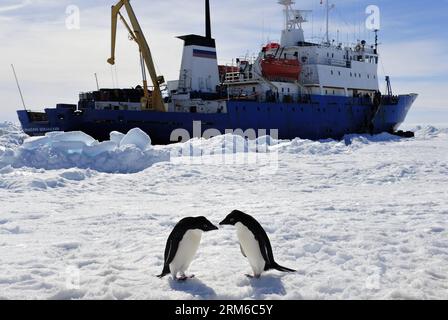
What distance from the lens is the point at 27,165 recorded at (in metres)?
13.1

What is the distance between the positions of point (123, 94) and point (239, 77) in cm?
804

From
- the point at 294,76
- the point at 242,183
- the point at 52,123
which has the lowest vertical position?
the point at 242,183

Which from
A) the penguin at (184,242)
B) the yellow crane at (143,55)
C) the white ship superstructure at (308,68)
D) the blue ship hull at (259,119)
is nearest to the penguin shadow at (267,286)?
the penguin at (184,242)

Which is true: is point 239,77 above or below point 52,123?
above

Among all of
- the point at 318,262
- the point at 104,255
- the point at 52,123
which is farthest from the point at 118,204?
the point at 52,123

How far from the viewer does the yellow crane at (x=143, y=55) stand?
22.9m

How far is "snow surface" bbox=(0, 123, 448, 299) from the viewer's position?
3.73m

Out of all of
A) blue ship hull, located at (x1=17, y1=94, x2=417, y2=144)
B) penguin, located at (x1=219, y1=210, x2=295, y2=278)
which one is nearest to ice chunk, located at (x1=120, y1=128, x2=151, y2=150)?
blue ship hull, located at (x1=17, y1=94, x2=417, y2=144)

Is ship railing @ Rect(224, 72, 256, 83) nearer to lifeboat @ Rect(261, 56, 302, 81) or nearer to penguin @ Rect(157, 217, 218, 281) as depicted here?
lifeboat @ Rect(261, 56, 302, 81)

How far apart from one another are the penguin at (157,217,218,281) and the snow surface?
0.14 metres

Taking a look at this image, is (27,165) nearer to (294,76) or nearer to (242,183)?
(242,183)

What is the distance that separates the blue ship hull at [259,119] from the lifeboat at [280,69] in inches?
75.4

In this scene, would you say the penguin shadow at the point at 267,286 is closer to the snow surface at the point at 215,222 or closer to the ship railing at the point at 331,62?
the snow surface at the point at 215,222
